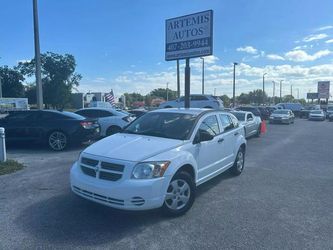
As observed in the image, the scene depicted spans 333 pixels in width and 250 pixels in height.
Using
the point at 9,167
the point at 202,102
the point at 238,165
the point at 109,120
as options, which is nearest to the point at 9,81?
the point at 202,102

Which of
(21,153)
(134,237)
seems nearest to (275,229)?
(134,237)

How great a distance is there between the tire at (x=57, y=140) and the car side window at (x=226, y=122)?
600cm

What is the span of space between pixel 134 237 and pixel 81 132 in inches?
272

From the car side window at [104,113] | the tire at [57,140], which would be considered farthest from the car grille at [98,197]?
the car side window at [104,113]

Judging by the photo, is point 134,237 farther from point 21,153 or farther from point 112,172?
point 21,153

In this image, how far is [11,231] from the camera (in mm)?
3998

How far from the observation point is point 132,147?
14.8ft

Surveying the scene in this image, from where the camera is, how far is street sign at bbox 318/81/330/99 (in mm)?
71312

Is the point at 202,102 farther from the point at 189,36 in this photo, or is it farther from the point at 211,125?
the point at 211,125

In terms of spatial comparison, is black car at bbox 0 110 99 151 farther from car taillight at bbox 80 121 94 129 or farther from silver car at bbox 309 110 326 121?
silver car at bbox 309 110 326 121

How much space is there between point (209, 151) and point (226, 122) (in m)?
1.36

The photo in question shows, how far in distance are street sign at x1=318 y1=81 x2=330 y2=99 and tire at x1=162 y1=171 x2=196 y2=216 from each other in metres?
77.8

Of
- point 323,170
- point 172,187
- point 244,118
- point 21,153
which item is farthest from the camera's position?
point 244,118

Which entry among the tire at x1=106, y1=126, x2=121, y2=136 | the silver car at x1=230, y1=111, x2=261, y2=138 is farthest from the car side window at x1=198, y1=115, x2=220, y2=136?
the silver car at x1=230, y1=111, x2=261, y2=138
